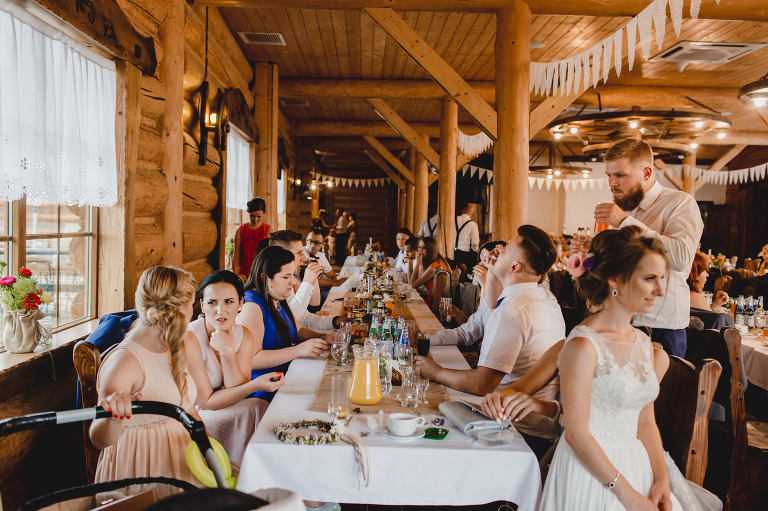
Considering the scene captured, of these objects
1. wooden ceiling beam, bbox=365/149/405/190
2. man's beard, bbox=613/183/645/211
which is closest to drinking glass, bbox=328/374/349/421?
man's beard, bbox=613/183/645/211

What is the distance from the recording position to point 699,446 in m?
2.00

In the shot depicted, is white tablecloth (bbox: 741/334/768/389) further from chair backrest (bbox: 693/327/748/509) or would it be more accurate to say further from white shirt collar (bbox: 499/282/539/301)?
white shirt collar (bbox: 499/282/539/301)

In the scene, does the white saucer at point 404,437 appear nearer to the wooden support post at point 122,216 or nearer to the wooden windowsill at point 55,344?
the wooden windowsill at point 55,344

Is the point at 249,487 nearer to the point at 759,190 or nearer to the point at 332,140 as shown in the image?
the point at 332,140

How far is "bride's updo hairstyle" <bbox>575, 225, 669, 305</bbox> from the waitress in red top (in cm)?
463

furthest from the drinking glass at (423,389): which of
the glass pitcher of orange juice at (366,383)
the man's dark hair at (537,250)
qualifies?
the man's dark hair at (537,250)

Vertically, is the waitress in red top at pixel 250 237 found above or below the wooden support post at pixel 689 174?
below

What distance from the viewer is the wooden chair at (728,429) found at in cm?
262

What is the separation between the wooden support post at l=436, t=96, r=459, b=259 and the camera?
8625mm

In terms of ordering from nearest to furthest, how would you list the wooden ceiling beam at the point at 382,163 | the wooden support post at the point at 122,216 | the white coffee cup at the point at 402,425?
the white coffee cup at the point at 402,425 → the wooden support post at the point at 122,216 → the wooden ceiling beam at the point at 382,163

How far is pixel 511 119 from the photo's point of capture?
15.9ft

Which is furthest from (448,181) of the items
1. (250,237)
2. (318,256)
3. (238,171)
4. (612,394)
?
(612,394)

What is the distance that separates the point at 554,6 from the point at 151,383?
170 inches

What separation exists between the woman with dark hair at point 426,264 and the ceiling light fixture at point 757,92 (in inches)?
124
